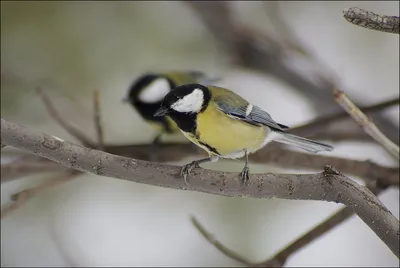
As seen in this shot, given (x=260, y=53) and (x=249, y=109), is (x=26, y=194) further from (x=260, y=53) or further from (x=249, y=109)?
(x=260, y=53)

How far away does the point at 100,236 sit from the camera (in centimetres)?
176

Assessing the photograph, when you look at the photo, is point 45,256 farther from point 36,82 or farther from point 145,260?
point 36,82

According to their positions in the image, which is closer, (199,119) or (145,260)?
(199,119)

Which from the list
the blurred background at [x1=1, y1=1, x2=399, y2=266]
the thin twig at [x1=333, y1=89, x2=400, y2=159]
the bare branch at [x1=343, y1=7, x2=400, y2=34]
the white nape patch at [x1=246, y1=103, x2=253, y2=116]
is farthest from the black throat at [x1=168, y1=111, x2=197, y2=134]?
the blurred background at [x1=1, y1=1, x2=399, y2=266]

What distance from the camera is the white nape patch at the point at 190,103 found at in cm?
93

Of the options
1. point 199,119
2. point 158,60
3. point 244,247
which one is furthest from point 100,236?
point 199,119

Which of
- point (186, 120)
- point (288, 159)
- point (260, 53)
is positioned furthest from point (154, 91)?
point (186, 120)

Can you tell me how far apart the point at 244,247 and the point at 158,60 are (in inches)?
26.2

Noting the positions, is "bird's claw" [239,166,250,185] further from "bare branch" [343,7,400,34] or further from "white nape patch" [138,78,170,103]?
"white nape patch" [138,78,170,103]

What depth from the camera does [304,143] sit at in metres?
1.03

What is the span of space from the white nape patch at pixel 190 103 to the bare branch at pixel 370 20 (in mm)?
313

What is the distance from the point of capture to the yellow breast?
941mm

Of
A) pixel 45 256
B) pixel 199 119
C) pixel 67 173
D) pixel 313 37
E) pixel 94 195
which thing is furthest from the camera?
pixel 313 37

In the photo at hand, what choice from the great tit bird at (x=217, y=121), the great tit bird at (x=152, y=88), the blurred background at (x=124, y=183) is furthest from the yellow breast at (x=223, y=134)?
the blurred background at (x=124, y=183)
